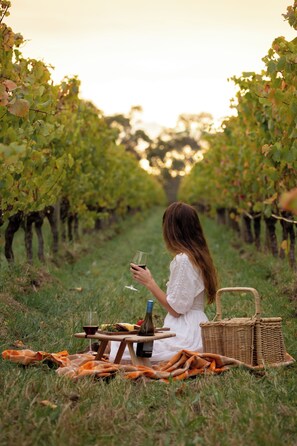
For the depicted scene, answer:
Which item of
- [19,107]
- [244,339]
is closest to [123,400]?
[244,339]

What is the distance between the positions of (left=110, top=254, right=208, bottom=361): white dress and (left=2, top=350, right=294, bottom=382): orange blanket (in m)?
0.18

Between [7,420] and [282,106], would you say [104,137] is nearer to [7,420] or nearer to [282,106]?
[282,106]

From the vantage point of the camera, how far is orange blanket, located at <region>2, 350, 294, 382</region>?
5246mm

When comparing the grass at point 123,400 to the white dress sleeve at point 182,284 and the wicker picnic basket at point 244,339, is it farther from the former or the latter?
the white dress sleeve at point 182,284

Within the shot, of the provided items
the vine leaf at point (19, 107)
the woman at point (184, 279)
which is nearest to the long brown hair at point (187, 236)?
the woman at point (184, 279)

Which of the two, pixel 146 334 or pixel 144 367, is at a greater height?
pixel 146 334

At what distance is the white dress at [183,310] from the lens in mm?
5793

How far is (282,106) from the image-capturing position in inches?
276

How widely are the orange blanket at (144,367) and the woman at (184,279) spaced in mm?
265

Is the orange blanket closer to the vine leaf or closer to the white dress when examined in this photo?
the white dress

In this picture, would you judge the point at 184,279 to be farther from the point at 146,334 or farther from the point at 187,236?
the point at 146,334

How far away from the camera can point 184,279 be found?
5789mm

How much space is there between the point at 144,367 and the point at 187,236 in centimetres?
114

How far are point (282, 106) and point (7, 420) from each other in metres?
4.33
